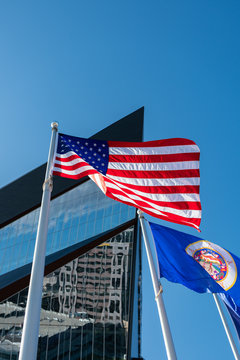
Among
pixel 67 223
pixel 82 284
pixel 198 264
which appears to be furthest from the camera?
pixel 67 223

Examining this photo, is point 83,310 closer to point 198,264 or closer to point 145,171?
point 198,264

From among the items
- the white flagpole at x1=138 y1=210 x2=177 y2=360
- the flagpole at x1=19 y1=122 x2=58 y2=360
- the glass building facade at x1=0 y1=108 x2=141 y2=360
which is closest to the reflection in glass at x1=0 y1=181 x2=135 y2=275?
the glass building facade at x1=0 y1=108 x2=141 y2=360

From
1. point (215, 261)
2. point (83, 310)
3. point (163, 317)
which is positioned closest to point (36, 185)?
point (83, 310)

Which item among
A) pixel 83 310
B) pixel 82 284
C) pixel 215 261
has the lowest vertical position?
pixel 83 310

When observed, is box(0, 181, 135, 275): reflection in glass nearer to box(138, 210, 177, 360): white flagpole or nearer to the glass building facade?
the glass building facade

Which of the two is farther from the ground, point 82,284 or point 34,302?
point 82,284

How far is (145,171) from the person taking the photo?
8.73 m

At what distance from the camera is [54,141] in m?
8.72

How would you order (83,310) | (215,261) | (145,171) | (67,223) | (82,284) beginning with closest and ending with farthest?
(145,171), (215,261), (83,310), (82,284), (67,223)

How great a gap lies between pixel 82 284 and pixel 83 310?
1.31 metres

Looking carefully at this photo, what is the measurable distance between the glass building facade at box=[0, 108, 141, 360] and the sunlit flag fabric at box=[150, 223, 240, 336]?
8.21 metres

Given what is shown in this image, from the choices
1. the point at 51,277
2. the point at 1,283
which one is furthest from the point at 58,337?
the point at 1,283

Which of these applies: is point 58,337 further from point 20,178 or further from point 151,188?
point 20,178

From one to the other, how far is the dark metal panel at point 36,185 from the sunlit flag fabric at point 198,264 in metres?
14.6
